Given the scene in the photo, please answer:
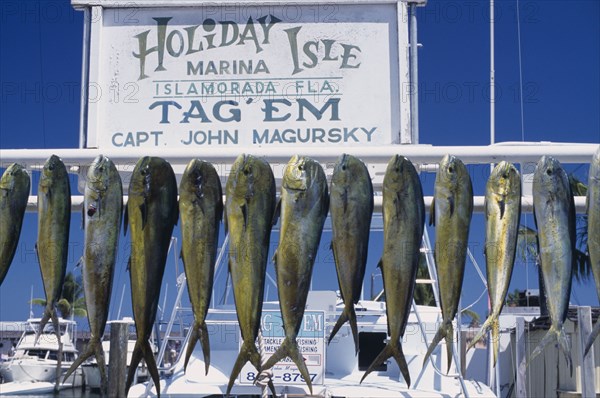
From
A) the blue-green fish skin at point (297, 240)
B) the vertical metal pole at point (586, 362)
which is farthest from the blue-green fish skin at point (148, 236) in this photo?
the vertical metal pole at point (586, 362)

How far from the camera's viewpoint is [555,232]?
3.42 metres

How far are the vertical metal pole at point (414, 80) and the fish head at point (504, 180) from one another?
1.71m

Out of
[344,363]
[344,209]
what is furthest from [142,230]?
[344,363]

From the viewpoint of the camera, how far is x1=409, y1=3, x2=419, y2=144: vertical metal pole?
17.0ft

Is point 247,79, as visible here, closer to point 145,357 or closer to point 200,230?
point 200,230

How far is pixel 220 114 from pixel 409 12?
1.42 m

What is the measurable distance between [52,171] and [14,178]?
191mm

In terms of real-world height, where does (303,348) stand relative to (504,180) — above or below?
below

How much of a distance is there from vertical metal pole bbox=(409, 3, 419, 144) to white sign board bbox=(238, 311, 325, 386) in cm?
453

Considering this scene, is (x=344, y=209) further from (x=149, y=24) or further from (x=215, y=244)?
(x=149, y=24)

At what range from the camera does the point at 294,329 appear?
327cm

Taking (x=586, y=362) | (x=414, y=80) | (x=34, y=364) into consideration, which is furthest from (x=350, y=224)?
(x=34, y=364)

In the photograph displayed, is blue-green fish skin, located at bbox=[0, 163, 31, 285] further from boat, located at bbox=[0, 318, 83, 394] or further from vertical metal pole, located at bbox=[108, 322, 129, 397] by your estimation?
boat, located at bbox=[0, 318, 83, 394]

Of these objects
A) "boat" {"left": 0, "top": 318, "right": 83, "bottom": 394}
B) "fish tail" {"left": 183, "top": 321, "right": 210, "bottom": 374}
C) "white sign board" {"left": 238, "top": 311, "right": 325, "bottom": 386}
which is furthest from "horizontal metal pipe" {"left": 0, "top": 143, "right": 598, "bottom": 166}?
"boat" {"left": 0, "top": 318, "right": 83, "bottom": 394}
